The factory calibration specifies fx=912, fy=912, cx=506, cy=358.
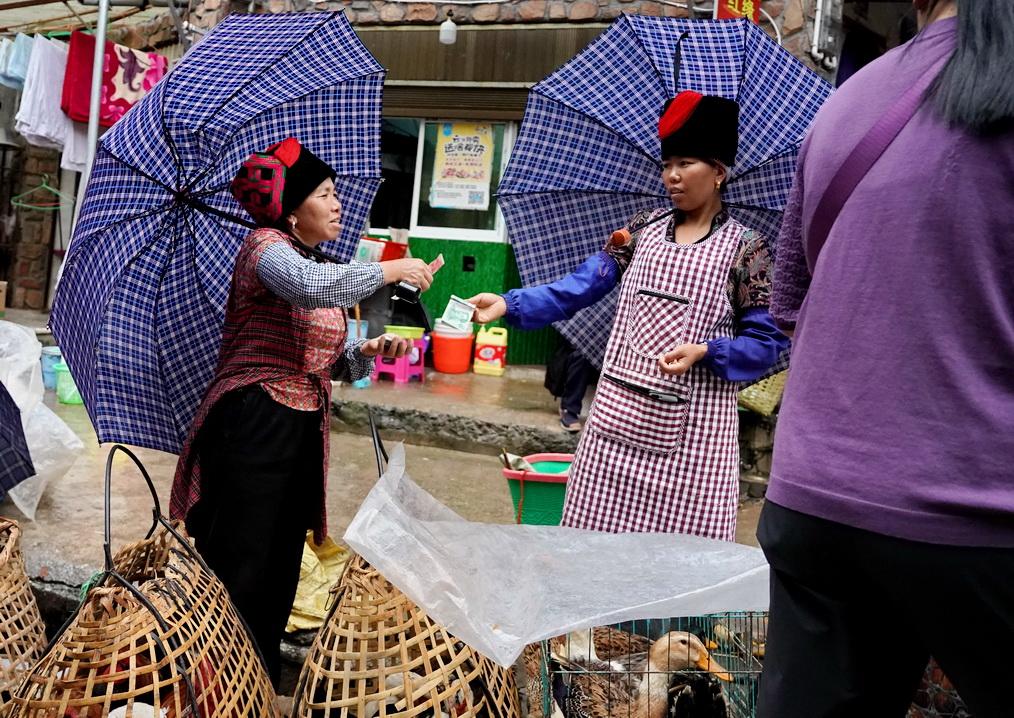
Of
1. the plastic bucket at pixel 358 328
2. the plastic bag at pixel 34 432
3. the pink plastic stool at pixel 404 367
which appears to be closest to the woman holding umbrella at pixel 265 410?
the plastic bag at pixel 34 432

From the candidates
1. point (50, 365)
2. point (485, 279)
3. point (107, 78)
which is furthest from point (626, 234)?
point (107, 78)

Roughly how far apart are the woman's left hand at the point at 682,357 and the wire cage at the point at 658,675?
28.0 inches

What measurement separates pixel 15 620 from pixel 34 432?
2.36 meters

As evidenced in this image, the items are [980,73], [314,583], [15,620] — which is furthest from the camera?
[314,583]

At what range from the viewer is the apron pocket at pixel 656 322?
9.29 feet

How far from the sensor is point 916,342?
1.25 m

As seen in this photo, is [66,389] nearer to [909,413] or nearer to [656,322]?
[656,322]

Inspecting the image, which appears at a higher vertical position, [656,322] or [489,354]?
[656,322]

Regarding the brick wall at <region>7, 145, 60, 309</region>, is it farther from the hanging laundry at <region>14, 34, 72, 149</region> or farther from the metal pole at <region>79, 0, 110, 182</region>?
the metal pole at <region>79, 0, 110, 182</region>

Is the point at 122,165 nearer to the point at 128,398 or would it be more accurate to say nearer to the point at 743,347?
the point at 128,398

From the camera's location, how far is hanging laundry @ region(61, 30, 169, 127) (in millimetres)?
8789

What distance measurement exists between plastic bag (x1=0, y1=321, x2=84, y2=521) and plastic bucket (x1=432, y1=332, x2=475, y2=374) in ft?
13.8

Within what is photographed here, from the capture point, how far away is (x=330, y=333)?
9.43 feet

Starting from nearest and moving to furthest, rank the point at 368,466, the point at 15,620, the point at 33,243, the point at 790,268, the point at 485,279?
the point at 790,268 < the point at 15,620 < the point at 368,466 < the point at 485,279 < the point at 33,243
